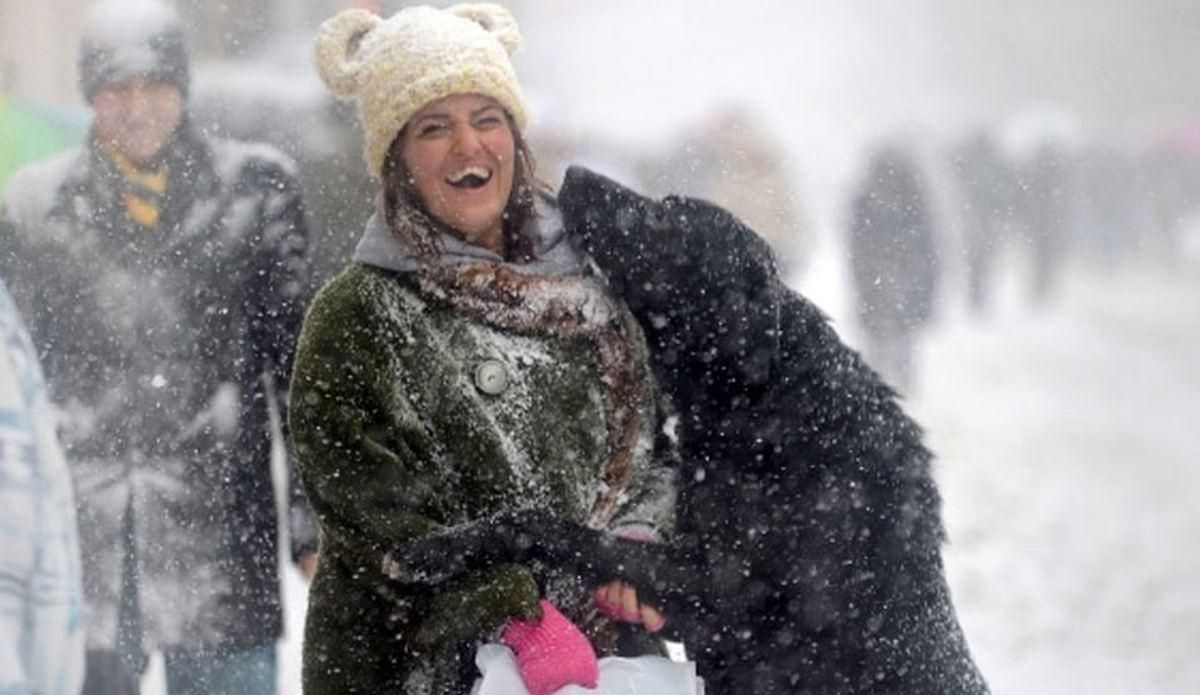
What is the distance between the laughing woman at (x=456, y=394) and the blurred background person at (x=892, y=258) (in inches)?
81.8

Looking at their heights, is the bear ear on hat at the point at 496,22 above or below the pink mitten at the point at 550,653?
above

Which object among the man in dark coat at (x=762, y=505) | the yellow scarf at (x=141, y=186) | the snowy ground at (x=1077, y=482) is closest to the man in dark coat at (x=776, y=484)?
the man in dark coat at (x=762, y=505)

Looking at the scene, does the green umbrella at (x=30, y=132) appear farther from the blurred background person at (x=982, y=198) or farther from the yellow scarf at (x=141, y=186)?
the blurred background person at (x=982, y=198)

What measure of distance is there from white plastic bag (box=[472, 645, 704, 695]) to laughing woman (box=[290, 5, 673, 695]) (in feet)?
0.07

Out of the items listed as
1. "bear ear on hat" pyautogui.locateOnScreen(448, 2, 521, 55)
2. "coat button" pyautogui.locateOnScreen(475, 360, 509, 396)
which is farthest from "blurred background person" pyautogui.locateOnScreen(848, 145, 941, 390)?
"coat button" pyautogui.locateOnScreen(475, 360, 509, 396)

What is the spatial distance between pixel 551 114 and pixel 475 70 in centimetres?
160

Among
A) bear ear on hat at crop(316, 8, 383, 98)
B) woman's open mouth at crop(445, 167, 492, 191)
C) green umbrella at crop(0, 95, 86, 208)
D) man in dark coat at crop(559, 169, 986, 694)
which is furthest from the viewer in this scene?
green umbrella at crop(0, 95, 86, 208)

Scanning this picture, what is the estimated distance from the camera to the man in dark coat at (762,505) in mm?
2119

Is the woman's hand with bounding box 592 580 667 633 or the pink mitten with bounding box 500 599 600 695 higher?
the woman's hand with bounding box 592 580 667 633

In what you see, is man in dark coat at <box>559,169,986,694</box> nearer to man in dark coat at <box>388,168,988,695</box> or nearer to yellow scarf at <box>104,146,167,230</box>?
man in dark coat at <box>388,168,988,695</box>

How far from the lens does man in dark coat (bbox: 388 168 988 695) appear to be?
6.95ft

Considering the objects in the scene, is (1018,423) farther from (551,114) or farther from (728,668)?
(728,668)

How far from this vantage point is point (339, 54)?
237 centimetres

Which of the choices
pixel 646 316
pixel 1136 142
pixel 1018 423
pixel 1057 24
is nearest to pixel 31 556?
pixel 646 316
